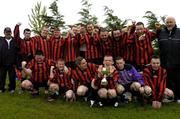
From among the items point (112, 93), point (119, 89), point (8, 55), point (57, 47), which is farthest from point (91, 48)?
point (8, 55)

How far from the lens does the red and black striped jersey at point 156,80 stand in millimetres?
11836

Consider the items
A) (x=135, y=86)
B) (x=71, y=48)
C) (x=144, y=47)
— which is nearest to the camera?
(x=135, y=86)

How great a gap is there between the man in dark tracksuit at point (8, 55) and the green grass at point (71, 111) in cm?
128

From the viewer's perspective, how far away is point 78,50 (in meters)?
13.6

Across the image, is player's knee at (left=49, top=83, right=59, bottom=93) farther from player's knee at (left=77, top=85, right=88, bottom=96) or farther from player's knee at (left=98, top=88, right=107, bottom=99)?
player's knee at (left=98, top=88, right=107, bottom=99)

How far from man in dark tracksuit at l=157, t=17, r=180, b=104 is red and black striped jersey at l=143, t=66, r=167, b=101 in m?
0.53

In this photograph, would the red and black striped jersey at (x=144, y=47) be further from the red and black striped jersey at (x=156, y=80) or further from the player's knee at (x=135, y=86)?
the player's knee at (x=135, y=86)

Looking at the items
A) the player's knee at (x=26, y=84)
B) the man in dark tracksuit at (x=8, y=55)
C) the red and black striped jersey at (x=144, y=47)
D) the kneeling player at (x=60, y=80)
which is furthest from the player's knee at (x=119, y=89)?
the man in dark tracksuit at (x=8, y=55)

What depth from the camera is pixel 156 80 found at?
39.2 ft

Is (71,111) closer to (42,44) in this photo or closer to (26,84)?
(26,84)

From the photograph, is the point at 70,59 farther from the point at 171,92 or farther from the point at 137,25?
the point at 171,92

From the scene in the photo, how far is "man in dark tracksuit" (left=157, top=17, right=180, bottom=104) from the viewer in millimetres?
12289

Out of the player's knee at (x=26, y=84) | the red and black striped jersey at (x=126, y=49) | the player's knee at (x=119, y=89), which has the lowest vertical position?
the player's knee at (x=119, y=89)

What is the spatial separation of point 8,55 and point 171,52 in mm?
5012
